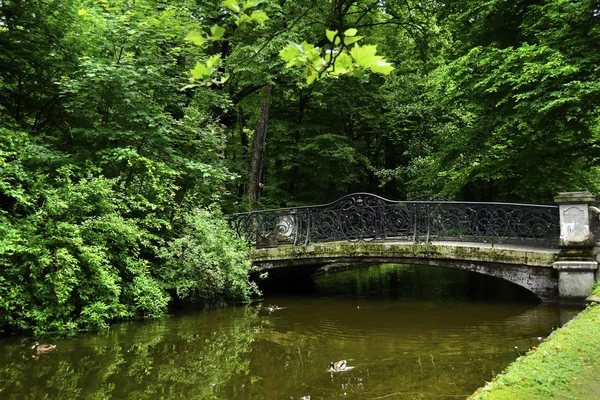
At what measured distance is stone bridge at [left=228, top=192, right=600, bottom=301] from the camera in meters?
9.02

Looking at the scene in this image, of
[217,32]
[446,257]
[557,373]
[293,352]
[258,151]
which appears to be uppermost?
[258,151]

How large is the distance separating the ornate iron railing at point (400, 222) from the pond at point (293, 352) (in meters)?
1.59

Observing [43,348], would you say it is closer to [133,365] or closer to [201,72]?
[133,365]

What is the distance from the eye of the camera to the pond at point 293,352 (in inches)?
205

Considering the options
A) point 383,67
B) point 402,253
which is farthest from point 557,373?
point 402,253

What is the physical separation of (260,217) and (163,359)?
6381mm

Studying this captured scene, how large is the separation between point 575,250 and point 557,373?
18.4 ft

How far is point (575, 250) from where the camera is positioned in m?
8.92

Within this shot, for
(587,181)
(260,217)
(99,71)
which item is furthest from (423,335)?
(587,181)

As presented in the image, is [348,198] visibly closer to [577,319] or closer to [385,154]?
[577,319]

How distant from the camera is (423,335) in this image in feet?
25.2

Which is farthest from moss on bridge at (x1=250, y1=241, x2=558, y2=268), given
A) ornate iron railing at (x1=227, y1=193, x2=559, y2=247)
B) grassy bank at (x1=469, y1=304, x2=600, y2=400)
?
grassy bank at (x1=469, y1=304, x2=600, y2=400)

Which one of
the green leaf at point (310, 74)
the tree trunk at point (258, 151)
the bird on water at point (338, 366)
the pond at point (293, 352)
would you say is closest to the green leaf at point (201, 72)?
the green leaf at point (310, 74)

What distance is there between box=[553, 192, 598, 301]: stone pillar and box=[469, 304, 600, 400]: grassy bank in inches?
137
